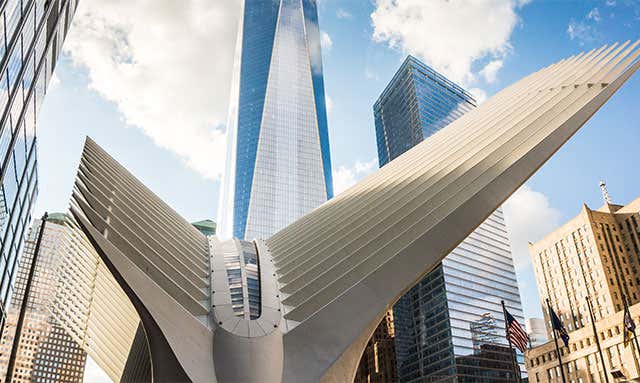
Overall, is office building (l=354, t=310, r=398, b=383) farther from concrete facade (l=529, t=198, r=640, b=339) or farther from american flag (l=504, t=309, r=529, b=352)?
american flag (l=504, t=309, r=529, b=352)

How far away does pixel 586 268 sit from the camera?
89.8 meters

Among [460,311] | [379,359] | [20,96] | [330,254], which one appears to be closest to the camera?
[330,254]

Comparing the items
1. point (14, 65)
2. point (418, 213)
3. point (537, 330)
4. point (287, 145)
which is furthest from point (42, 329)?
point (537, 330)

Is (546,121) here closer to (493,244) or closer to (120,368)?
(120,368)

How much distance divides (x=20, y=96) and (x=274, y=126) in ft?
405

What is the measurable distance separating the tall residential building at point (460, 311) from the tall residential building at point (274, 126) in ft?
119

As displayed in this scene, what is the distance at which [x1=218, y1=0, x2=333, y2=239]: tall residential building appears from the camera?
134250mm

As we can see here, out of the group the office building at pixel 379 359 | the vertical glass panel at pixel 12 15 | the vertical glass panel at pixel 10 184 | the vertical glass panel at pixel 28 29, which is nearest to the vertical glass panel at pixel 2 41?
the vertical glass panel at pixel 12 15

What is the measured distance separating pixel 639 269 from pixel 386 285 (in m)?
85.9

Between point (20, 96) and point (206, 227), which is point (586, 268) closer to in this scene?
point (20, 96)

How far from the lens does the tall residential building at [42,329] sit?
1635 inches

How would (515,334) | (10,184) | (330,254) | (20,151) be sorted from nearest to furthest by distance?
(330,254) < (515,334) < (10,184) < (20,151)

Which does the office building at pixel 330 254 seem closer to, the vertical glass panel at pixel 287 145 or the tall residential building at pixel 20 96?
the tall residential building at pixel 20 96

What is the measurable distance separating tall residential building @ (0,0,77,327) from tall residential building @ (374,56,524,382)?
69.7 m
